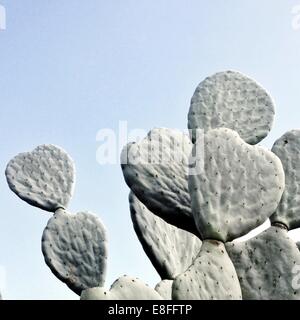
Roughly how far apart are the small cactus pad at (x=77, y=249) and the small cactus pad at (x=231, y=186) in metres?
1.10

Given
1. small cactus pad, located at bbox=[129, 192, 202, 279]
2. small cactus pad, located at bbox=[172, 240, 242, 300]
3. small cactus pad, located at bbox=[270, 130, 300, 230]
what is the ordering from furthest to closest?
small cactus pad, located at bbox=[129, 192, 202, 279] < small cactus pad, located at bbox=[270, 130, 300, 230] < small cactus pad, located at bbox=[172, 240, 242, 300]

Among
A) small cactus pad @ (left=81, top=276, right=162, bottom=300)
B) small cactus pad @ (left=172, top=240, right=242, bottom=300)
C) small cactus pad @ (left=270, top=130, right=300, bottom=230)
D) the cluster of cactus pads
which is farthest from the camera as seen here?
small cactus pad @ (left=270, top=130, right=300, bottom=230)

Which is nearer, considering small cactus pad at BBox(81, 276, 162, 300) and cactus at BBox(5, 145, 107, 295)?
small cactus pad at BBox(81, 276, 162, 300)

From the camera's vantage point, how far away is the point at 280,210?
2795mm

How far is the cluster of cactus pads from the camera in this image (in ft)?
7.54

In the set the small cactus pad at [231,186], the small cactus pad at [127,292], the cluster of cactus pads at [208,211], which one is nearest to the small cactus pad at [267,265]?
the cluster of cactus pads at [208,211]

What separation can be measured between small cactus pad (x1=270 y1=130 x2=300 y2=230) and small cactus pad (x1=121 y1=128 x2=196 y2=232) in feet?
1.68

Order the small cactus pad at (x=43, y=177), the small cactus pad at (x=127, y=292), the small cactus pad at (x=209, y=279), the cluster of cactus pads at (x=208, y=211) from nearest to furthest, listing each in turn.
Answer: the small cactus pad at (x=209, y=279)
the cluster of cactus pads at (x=208, y=211)
the small cactus pad at (x=127, y=292)
the small cactus pad at (x=43, y=177)

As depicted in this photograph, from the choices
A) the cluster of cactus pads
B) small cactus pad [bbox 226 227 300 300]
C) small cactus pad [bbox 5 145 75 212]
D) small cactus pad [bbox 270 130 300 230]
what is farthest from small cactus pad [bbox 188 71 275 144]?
small cactus pad [bbox 5 145 75 212]

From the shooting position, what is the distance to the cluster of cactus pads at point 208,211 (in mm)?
2299

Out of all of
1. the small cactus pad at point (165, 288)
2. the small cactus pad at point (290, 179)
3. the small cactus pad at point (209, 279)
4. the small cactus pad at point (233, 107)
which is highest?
the small cactus pad at point (233, 107)

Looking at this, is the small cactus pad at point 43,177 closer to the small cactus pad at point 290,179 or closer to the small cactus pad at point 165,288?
the small cactus pad at point 165,288

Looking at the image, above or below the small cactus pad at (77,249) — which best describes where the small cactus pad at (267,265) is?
above

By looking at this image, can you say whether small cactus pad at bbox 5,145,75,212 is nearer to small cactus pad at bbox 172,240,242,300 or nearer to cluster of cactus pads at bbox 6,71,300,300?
cluster of cactus pads at bbox 6,71,300,300
